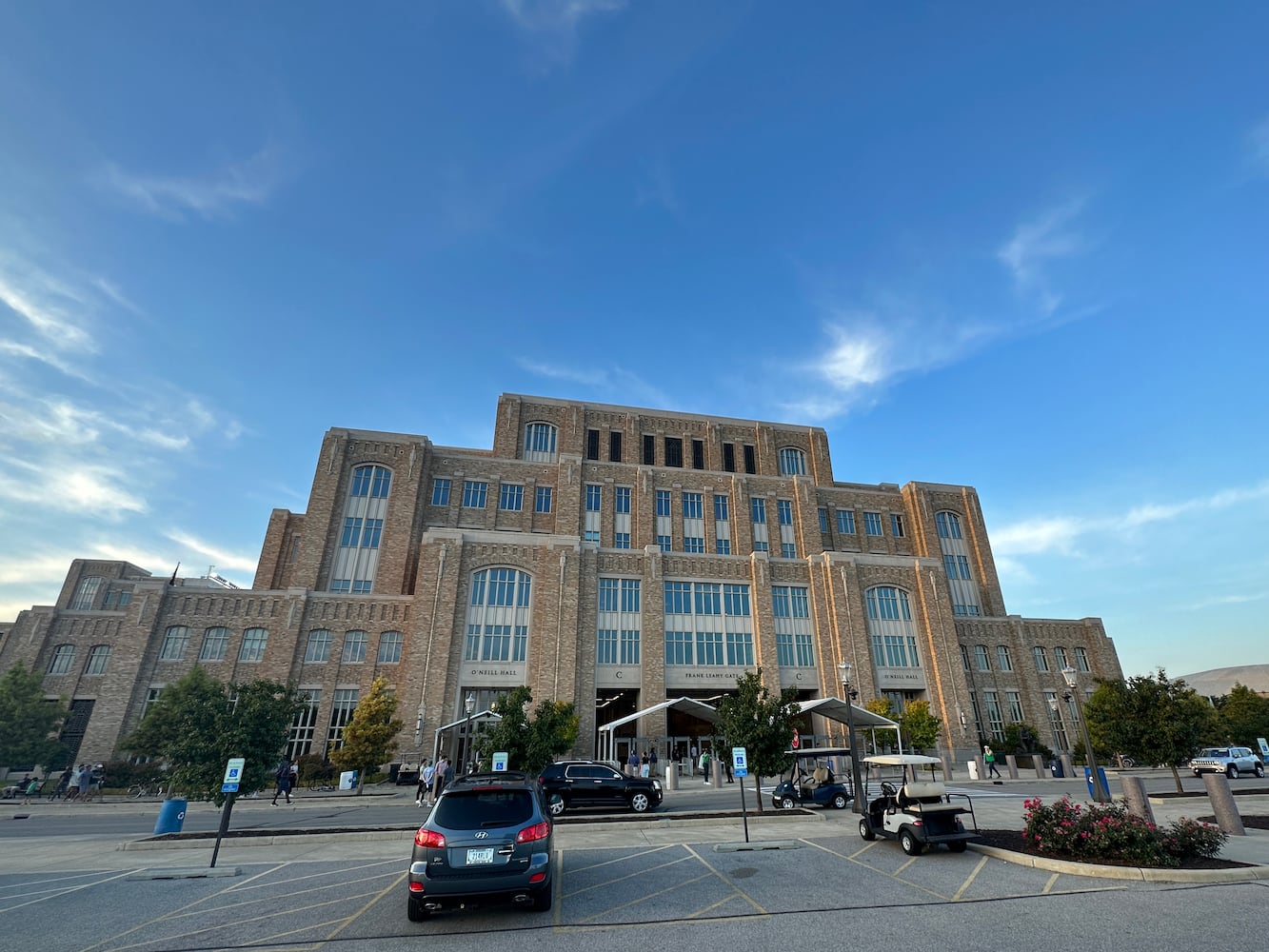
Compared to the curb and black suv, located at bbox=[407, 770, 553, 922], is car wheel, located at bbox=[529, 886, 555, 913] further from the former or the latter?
the curb

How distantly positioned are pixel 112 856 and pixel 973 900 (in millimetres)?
16997

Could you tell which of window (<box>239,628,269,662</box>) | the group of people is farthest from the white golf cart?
window (<box>239,628,269,662</box>)

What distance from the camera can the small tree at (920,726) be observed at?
1399 inches

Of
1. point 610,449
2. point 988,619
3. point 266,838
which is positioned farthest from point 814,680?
point 266,838

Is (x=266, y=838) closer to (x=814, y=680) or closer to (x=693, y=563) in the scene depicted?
(x=693, y=563)

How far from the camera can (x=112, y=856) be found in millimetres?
13203

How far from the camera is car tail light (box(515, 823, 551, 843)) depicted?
7613 mm

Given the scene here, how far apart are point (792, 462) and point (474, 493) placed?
29436 mm

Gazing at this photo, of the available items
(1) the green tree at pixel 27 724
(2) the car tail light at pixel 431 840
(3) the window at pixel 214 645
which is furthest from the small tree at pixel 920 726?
(1) the green tree at pixel 27 724

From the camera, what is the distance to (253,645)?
127 feet

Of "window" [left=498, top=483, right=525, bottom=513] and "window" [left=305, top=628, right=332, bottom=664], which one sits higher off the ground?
"window" [left=498, top=483, right=525, bottom=513]

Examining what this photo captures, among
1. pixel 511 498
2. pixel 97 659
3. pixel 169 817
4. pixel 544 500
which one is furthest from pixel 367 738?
pixel 97 659

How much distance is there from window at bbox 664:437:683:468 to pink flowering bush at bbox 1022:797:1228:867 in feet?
147

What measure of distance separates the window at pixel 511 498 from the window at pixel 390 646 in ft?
41.8
